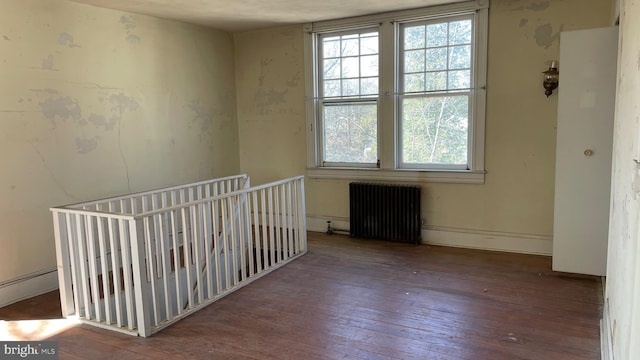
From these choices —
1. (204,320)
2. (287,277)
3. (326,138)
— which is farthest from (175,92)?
(204,320)

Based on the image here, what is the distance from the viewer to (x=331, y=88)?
5.09m

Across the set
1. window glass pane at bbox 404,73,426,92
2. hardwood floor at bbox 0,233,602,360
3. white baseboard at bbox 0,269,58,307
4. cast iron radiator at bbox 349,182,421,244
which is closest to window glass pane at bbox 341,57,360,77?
window glass pane at bbox 404,73,426,92

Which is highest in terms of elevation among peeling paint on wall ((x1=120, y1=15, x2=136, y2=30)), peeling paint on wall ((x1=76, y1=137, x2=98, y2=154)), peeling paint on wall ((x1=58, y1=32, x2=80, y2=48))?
peeling paint on wall ((x1=120, y1=15, x2=136, y2=30))

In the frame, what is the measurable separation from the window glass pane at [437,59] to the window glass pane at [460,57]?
0.06 metres

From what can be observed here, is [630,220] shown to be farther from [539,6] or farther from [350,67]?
[350,67]

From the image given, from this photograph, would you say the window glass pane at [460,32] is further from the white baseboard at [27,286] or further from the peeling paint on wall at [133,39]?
the white baseboard at [27,286]

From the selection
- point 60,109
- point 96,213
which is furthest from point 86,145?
point 96,213

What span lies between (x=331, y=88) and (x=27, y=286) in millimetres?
3512

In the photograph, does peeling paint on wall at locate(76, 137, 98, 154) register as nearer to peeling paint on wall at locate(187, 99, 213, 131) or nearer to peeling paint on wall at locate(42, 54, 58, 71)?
peeling paint on wall at locate(42, 54, 58, 71)

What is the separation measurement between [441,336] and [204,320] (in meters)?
1.55

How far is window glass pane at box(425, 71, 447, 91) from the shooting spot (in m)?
4.49

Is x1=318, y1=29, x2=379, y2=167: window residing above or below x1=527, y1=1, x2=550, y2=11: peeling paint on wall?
below

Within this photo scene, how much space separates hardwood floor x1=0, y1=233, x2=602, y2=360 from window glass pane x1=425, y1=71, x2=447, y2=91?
1792 mm

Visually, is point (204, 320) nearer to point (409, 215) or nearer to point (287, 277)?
point (287, 277)
